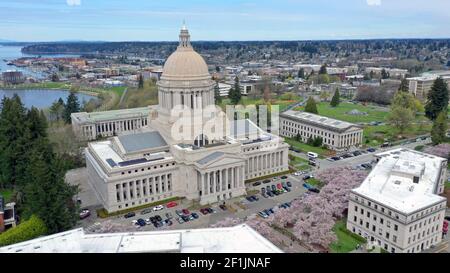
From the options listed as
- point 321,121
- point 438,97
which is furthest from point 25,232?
point 438,97

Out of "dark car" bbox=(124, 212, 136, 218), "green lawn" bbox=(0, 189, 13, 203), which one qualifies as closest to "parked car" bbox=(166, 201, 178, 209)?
"dark car" bbox=(124, 212, 136, 218)

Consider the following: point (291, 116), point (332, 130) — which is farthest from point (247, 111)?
point (332, 130)

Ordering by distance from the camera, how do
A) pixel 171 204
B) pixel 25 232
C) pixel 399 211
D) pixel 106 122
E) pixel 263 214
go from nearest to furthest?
1. pixel 25 232
2. pixel 399 211
3. pixel 263 214
4. pixel 171 204
5. pixel 106 122

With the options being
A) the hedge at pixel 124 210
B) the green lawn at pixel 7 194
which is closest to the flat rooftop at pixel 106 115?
the green lawn at pixel 7 194

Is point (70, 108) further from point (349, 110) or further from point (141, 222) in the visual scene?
point (349, 110)

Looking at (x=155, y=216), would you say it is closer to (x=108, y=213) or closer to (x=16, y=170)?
(x=108, y=213)

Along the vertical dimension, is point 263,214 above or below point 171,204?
above
